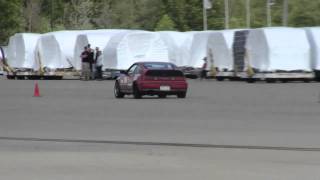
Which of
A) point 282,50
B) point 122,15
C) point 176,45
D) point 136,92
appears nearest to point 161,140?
point 136,92

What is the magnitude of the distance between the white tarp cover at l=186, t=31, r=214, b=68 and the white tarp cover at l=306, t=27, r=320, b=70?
343 inches

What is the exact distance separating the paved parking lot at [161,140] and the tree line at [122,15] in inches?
2431

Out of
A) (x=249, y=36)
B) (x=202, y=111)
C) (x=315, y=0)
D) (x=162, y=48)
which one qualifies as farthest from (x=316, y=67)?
(x=315, y=0)

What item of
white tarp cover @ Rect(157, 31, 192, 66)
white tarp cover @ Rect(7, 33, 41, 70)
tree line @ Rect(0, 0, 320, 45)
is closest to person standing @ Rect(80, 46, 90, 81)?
white tarp cover @ Rect(157, 31, 192, 66)

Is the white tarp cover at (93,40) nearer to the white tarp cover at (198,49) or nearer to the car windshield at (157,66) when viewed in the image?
the white tarp cover at (198,49)

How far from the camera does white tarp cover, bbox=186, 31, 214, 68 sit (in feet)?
170

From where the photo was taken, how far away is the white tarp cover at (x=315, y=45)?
4319 centimetres

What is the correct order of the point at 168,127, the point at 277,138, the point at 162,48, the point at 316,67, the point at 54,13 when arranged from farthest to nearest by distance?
the point at 54,13
the point at 162,48
the point at 316,67
the point at 168,127
the point at 277,138

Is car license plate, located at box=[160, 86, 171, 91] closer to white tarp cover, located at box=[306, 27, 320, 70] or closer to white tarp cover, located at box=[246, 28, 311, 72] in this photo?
white tarp cover, located at box=[246, 28, 311, 72]

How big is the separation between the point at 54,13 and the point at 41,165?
92835 mm

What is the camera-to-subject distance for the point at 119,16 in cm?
11869

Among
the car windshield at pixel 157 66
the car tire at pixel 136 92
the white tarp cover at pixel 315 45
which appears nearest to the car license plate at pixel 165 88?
the car tire at pixel 136 92

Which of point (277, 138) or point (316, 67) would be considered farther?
point (316, 67)

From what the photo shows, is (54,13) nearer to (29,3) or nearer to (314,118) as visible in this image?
(29,3)
